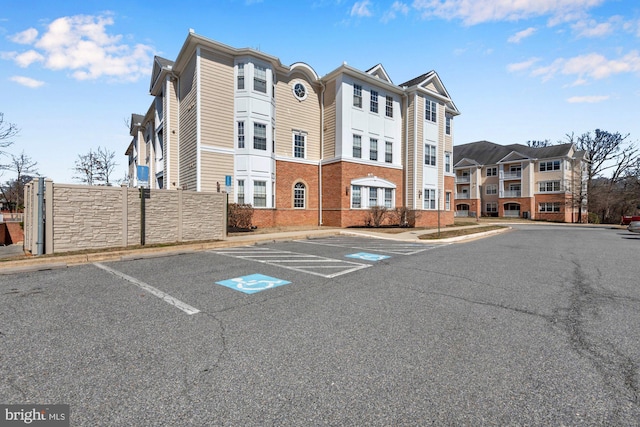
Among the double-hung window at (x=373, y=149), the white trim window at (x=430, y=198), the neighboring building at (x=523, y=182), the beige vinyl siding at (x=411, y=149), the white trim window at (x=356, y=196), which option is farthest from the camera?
the neighboring building at (x=523, y=182)

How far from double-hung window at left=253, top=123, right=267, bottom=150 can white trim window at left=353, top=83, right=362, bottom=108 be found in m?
7.63

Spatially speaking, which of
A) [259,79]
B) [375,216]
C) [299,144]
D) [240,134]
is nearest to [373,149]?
[375,216]

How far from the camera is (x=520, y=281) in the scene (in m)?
7.00

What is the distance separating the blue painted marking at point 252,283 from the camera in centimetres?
621

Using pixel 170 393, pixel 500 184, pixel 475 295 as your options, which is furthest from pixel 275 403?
pixel 500 184

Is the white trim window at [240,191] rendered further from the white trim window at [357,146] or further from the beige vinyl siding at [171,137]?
the white trim window at [357,146]

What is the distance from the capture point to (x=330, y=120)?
2419 cm

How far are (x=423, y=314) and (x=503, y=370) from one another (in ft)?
5.56

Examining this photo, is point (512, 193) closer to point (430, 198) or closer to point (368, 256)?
point (430, 198)

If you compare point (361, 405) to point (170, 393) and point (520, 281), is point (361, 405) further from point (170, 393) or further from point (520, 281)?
point (520, 281)

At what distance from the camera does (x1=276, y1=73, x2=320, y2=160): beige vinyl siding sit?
2267cm

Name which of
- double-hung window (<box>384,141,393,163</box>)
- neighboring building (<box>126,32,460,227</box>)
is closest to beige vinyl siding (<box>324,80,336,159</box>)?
neighboring building (<box>126,32,460,227</box>)

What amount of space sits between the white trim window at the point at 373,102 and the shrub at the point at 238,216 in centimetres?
1346

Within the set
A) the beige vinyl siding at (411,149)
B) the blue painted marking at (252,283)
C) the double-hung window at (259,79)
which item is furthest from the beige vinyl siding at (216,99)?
the beige vinyl siding at (411,149)
